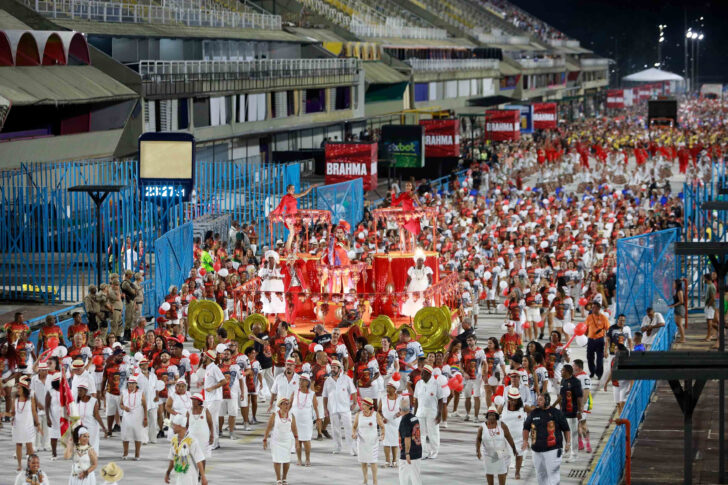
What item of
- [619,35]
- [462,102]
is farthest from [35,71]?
[619,35]

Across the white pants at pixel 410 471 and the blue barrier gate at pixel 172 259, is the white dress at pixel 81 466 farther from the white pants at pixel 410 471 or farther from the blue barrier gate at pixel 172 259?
the blue barrier gate at pixel 172 259

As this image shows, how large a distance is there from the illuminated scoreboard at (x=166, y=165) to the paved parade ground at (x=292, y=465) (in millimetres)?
12335

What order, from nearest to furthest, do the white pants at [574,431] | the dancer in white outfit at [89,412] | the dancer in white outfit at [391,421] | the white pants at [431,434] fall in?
1. the dancer in white outfit at [391,421]
2. the dancer in white outfit at [89,412]
3. the white pants at [574,431]
4. the white pants at [431,434]

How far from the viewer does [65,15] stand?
4331cm

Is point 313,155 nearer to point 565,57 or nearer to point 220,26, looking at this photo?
point 220,26

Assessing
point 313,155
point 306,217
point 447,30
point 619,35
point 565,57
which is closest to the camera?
point 306,217

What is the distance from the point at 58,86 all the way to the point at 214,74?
10.7m

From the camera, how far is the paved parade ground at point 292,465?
16734 millimetres

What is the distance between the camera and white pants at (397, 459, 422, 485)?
15148mm

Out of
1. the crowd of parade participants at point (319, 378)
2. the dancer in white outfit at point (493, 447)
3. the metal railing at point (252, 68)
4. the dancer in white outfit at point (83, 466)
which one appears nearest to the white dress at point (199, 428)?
the crowd of parade participants at point (319, 378)

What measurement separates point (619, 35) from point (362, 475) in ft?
593

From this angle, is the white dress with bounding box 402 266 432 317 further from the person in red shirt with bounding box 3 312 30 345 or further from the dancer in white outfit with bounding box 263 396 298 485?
the dancer in white outfit with bounding box 263 396 298 485

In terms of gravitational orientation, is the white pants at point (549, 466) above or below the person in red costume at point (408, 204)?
below

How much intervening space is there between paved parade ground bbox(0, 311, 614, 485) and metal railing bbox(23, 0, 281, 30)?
26408mm
